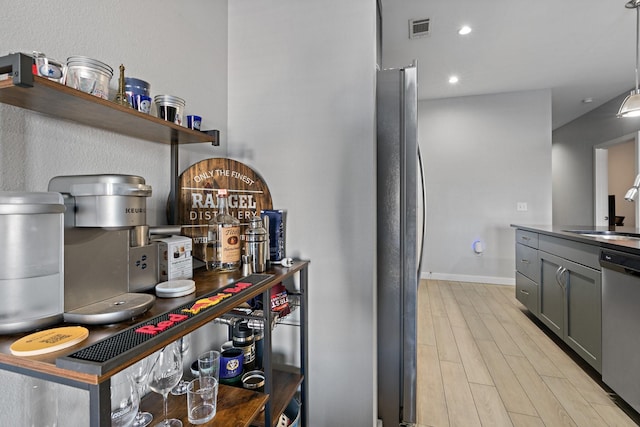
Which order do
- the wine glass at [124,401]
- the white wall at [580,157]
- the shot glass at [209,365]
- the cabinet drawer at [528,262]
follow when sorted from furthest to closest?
the white wall at [580,157] < the cabinet drawer at [528,262] < the shot glass at [209,365] < the wine glass at [124,401]

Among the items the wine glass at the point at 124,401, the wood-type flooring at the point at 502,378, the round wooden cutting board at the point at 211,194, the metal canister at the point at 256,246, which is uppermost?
the round wooden cutting board at the point at 211,194

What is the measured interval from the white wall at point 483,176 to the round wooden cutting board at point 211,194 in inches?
157

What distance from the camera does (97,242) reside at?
0.73 meters

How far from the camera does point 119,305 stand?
69 cm

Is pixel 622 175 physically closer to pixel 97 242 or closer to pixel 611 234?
pixel 611 234

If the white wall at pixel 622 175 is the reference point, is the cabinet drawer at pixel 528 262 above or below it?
below

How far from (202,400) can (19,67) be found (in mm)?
974

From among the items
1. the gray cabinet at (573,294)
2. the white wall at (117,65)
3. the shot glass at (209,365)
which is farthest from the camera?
the gray cabinet at (573,294)

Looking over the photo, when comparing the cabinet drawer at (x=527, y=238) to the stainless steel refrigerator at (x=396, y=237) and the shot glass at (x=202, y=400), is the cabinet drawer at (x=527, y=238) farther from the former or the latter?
the shot glass at (x=202, y=400)

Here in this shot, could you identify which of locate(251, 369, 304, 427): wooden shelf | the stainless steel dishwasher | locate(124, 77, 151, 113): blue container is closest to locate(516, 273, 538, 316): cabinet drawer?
the stainless steel dishwasher

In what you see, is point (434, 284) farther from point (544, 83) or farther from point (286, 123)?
point (286, 123)

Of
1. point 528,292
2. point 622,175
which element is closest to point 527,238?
point 528,292

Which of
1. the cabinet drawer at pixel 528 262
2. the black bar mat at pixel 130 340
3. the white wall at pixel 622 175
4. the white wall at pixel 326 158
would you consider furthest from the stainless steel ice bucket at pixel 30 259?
the white wall at pixel 622 175

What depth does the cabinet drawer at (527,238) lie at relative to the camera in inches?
120
